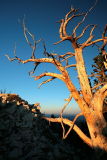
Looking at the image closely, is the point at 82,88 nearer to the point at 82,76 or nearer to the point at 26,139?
the point at 82,76

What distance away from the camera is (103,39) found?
8.53m

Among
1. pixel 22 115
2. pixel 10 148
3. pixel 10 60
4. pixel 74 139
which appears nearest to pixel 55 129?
pixel 74 139

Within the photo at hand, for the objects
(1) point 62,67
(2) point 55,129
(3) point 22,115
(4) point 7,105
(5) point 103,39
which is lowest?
(2) point 55,129

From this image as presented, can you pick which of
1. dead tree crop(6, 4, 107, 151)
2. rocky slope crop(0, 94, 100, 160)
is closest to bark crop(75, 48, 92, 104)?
dead tree crop(6, 4, 107, 151)

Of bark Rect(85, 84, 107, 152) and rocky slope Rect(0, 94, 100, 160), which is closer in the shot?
rocky slope Rect(0, 94, 100, 160)

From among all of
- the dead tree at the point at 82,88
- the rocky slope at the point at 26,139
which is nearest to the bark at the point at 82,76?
the dead tree at the point at 82,88

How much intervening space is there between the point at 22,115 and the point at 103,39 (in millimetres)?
5866

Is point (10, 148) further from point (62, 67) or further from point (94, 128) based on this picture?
point (62, 67)

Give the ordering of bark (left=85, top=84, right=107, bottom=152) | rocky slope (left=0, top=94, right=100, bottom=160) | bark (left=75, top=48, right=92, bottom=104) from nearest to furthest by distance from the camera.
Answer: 1. rocky slope (left=0, top=94, right=100, bottom=160)
2. bark (left=85, top=84, right=107, bottom=152)
3. bark (left=75, top=48, right=92, bottom=104)

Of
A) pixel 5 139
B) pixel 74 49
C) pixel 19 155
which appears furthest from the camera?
pixel 74 49

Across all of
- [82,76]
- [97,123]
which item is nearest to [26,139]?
[97,123]

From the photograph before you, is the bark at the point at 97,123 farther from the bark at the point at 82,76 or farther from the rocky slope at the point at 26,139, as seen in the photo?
the rocky slope at the point at 26,139

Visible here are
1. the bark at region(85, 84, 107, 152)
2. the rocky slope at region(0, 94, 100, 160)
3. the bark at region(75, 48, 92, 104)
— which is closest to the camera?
the rocky slope at region(0, 94, 100, 160)

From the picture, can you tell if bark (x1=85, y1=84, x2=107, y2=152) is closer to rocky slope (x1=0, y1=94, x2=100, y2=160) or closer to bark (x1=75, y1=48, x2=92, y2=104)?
bark (x1=75, y1=48, x2=92, y2=104)
